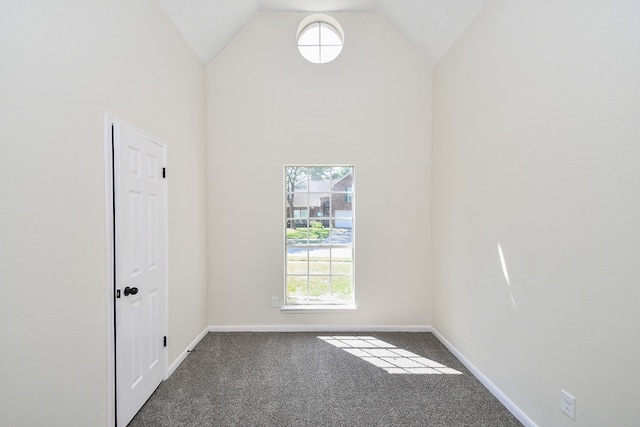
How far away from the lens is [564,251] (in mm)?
1697

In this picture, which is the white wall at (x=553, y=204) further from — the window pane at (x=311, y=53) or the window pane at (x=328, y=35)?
the window pane at (x=311, y=53)

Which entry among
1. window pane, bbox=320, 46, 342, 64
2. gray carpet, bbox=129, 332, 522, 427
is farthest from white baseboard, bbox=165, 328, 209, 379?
window pane, bbox=320, 46, 342, 64

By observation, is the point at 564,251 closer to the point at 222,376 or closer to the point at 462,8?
the point at 462,8

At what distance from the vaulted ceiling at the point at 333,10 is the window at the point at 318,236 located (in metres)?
1.67

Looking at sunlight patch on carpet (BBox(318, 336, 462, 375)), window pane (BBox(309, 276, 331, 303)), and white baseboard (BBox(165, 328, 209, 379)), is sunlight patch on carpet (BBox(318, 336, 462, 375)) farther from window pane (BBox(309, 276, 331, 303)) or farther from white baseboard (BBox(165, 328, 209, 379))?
white baseboard (BBox(165, 328, 209, 379))

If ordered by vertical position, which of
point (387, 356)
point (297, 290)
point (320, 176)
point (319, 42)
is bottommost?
point (387, 356)

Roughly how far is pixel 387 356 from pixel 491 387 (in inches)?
36.9

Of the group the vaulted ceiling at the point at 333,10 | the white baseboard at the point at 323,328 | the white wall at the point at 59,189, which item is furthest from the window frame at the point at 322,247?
the white wall at the point at 59,189

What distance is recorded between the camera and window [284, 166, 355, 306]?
371 cm

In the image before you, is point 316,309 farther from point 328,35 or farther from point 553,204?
point 328,35

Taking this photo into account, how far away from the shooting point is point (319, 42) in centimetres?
367

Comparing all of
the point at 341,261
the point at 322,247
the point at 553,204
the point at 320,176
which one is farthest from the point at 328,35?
the point at 553,204

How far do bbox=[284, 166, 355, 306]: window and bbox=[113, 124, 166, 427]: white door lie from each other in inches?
61.2

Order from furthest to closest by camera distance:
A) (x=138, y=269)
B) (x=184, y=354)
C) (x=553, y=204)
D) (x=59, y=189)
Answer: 1. (x=184, y=354)
2. (x=138, y=269)
3. (x=553, y=204)
4. (x=59, y=189)
